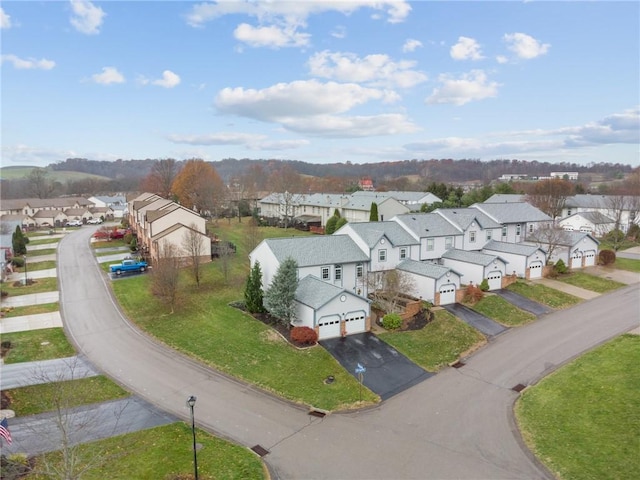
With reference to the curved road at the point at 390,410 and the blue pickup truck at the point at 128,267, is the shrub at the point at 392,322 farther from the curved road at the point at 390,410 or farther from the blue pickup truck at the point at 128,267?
the blue pickup truck at the point at 128,267

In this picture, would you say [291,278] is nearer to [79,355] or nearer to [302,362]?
[302,362]

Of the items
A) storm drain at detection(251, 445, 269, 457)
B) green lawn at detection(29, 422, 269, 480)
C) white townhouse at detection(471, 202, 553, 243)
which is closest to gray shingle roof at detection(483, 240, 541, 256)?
white townhouse at detection(471, 202, 553, 243)

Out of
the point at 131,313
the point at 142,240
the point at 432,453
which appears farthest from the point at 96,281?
the point at 432,453

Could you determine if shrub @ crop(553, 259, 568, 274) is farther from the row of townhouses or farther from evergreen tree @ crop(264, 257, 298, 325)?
evergreen tree @ crop(264, 257, 298, 325)

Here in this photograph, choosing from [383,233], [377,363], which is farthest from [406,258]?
[377,363]

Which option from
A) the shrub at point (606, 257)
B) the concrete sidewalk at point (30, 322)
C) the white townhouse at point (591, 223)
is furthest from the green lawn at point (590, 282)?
the concrete sidewalk at point (30, 322)

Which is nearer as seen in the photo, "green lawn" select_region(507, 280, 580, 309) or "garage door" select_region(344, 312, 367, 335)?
"garage door" select_region(344, 312, 367, 335)
